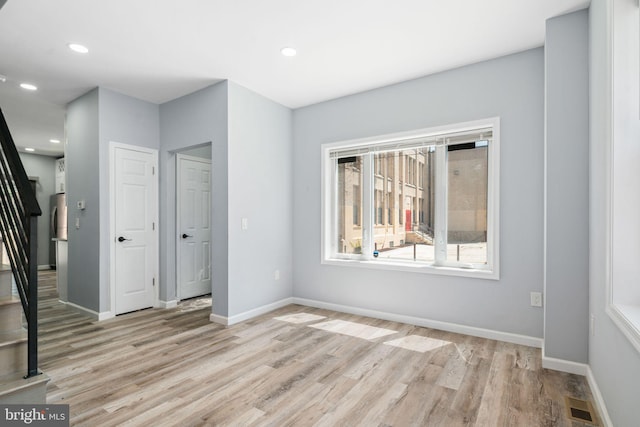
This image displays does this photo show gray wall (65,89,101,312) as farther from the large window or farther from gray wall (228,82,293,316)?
the large window

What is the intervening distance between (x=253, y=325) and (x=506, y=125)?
10.5ft

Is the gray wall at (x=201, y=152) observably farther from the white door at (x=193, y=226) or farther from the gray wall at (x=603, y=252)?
the gray wall at (x=603, y=252)

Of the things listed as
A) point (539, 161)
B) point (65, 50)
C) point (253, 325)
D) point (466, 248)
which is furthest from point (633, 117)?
point (65, 50)

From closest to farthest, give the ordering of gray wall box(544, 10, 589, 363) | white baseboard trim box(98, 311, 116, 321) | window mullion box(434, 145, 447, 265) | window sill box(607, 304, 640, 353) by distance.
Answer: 1. window sill box(607, 304, 640, 353)
2. gray wall box(544, 10, 589, 363)
3. window mullion box(434, 145, 447, 265)
4. white baseboard trim box(98, 311, 116, 321)

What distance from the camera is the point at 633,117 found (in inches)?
67.6

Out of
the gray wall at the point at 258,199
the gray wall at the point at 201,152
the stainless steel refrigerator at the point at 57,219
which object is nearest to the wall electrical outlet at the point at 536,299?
the gray wall at the point at 258,199

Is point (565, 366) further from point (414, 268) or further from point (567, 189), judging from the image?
point (414, 268)

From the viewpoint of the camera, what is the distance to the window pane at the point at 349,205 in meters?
4.15

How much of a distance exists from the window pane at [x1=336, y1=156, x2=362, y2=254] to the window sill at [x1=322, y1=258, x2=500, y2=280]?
0.76 feet

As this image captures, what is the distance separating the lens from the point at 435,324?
3.39 meters

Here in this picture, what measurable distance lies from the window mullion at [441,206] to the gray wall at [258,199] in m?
→ 1.90

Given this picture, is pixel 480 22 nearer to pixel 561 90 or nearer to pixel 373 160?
pixel 561 90

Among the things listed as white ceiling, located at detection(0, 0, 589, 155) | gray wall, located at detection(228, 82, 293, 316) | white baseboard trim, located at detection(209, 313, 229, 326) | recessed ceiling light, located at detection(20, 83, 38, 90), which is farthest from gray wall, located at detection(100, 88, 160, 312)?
gray wall, located at detection(228, 82, 293, 316)

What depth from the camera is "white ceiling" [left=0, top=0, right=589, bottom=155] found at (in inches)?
93.9
